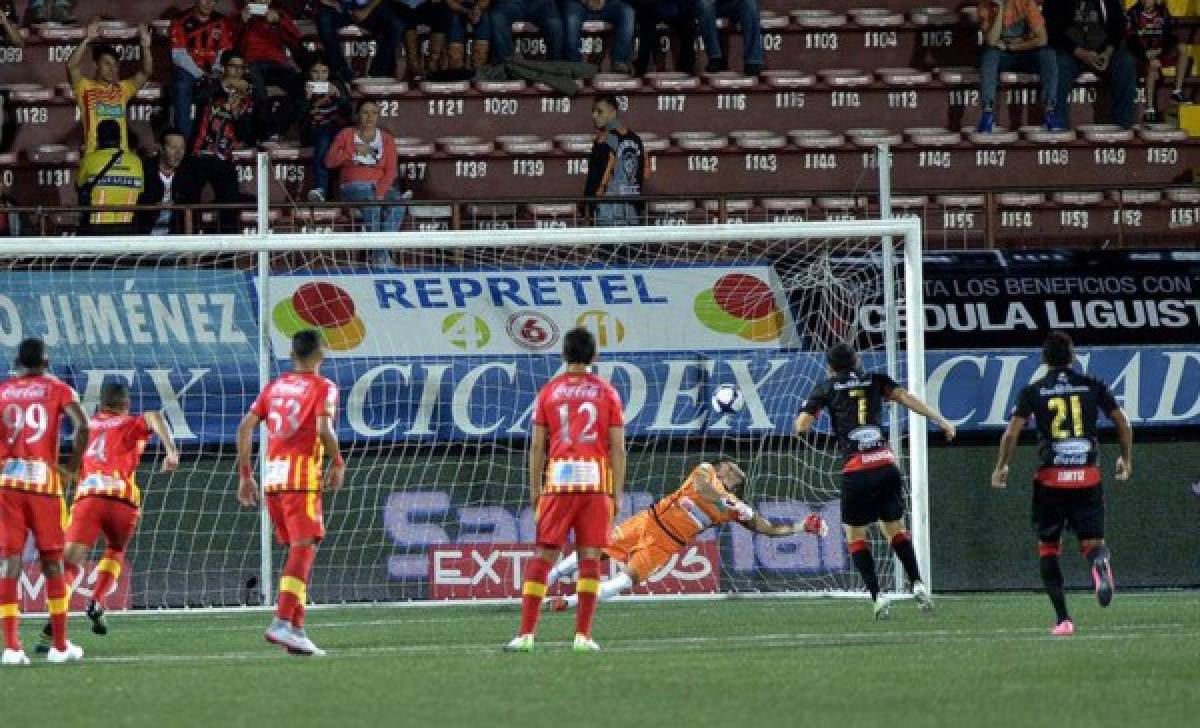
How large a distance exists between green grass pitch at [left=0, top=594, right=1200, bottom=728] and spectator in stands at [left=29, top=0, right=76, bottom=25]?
1038 cm

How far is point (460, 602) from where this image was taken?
64.1 feet

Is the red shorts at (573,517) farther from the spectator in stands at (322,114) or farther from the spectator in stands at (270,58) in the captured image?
the spectator in stands at (270,58)

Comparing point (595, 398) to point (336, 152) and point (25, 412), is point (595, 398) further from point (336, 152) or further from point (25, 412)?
point (336, 152)

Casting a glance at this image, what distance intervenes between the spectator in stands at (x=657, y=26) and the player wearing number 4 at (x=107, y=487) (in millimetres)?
10311

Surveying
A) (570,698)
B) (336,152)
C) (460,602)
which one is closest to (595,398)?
(570,698)

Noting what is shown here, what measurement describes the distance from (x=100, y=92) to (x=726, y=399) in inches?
289

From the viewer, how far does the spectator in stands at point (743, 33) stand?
24.5 m

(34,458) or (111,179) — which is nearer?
A: (34,458)

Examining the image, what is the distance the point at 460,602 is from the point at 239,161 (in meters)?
6.19

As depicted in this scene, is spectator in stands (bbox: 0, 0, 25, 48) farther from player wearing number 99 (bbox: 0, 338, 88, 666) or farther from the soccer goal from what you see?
player wearing number 99 (bbox: 0, 338, 88, 666)

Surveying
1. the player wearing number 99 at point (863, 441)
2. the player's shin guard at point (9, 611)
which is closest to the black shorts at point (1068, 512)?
the player wearing number 99 at point (863, 441)

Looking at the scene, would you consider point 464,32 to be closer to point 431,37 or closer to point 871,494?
point 431,37

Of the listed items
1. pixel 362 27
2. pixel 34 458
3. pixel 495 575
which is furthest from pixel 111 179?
pixel 34 458

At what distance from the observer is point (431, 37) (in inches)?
973
